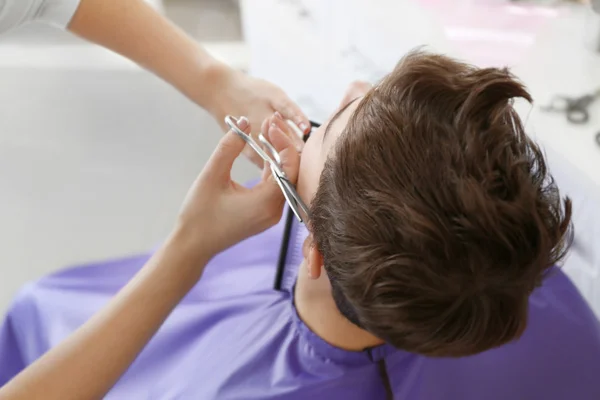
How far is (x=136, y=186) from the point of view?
6.22ft

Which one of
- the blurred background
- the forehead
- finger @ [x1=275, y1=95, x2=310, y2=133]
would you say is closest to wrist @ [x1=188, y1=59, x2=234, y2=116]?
finger @ [x1=275, y1=95, x2=310, y2=133]

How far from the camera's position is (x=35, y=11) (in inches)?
38.2

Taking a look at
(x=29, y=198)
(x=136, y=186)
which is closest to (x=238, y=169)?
(x=136, y=186)

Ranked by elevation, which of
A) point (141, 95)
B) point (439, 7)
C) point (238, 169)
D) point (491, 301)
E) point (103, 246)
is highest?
point (439, 7)

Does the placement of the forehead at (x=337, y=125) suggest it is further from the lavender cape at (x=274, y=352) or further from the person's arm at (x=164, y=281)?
the lavender cape at (x=274, y=352)

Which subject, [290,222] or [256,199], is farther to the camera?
[290,222]

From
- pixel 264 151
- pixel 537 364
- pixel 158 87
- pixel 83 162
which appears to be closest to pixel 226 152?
pixel 264 151

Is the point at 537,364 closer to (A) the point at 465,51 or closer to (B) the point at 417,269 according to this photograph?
(B) the point at 417,269

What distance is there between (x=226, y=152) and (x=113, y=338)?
0.31 metres

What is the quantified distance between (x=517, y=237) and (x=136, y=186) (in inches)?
61.2

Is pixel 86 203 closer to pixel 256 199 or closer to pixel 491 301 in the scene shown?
pixel 256 199

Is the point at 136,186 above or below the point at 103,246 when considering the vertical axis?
above

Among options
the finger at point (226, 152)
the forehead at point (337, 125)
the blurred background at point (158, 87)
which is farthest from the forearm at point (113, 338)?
the blurred background at point (158, 87)

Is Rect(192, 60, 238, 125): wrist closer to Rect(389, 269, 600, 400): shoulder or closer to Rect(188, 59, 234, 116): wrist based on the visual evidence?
Rect(188, 59, 234, 116): wrist
